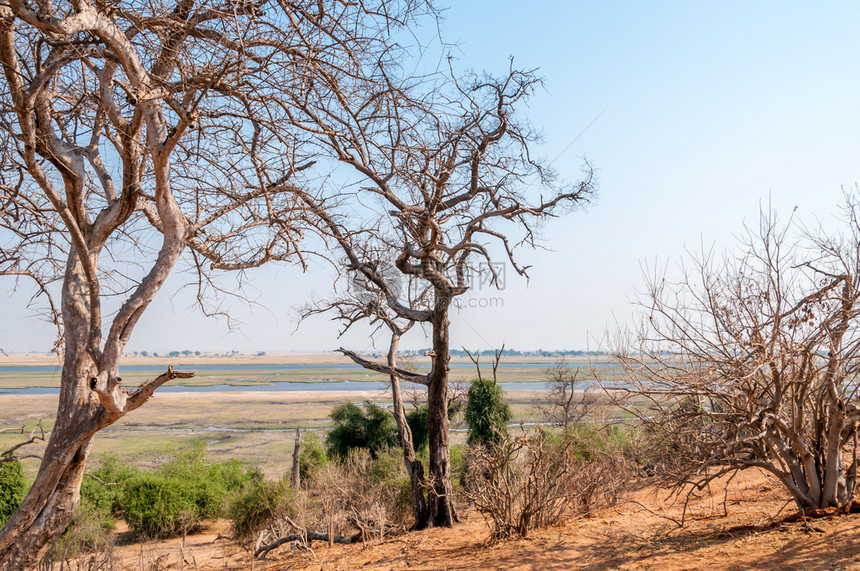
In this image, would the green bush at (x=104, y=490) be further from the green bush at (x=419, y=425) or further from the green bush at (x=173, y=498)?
the green bush at (x=419, y=425)

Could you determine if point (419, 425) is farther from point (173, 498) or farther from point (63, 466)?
point (63, 466)

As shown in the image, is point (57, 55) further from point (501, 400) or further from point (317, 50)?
point (501, 400)

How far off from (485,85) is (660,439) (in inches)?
264

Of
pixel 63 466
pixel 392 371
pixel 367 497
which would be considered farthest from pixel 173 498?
pixel 63 466

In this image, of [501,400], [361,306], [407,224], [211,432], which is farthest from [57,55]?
[211,432]

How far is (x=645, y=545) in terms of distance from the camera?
7.12 metres

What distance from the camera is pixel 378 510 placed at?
10656mm

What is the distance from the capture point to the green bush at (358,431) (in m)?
22.9

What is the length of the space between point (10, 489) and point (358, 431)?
36.9 feet

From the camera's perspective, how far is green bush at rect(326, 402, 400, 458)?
22.9 metres

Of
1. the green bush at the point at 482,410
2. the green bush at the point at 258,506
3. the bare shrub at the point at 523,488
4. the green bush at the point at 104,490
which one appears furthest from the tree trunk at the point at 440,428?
the green bush at the point at 104,490

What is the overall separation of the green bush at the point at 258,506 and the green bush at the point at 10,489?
519cm

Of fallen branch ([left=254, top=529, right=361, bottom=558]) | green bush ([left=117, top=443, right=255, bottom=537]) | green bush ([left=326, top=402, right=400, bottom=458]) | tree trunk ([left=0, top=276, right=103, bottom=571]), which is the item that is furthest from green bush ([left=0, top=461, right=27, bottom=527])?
tree trunk ([left=0, top=276, right=103, bottom=571])

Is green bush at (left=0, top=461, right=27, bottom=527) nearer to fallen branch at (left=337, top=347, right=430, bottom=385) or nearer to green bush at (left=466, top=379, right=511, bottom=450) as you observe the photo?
fallen branch at (left=337, top=347, right=430, bottom=385)
